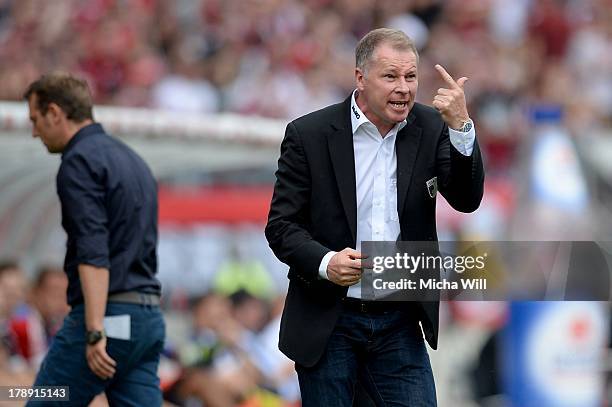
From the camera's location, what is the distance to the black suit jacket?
5.56 meters

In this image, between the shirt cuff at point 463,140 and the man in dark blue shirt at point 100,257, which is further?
the man in dark blue shirt at point 100,257

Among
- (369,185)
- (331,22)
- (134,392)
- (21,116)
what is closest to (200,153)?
(21,116)

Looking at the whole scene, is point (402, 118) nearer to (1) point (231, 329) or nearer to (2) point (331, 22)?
Result: (1) point (231, 329)

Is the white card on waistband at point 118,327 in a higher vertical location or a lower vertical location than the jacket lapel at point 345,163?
lower

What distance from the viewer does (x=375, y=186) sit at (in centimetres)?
559

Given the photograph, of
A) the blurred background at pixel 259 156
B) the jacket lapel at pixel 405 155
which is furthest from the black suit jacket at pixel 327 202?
the blurred background at pixel 259 156

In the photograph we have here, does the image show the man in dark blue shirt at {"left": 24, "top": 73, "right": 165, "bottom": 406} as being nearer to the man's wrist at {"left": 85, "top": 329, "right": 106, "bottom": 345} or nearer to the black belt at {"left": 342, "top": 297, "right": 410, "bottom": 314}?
the man's wrist at {"left": 85, "top": 329, "right": 106, "bottom": 345}

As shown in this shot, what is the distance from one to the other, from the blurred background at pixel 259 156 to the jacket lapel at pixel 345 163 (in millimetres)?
3247

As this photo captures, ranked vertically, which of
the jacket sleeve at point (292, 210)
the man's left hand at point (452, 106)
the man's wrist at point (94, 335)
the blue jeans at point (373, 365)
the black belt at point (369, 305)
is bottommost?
the blue jeans at point (373, 365)

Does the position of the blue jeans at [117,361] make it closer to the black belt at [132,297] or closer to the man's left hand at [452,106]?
the black belt at [132,297]

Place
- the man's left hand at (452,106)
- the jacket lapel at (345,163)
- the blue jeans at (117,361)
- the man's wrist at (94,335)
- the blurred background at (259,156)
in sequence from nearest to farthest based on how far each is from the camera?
1. the man's left hand at (452,106)
2. the jacket lapel at (345,163)
3. the man's wrist at (94,335)
4. the blue jeans at (117,361)
5. the blurred background at (259,156)

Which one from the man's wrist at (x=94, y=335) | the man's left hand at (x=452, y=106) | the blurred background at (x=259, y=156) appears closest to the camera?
the man's left hand at (x=452, y=106)

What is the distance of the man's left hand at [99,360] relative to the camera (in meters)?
6.41

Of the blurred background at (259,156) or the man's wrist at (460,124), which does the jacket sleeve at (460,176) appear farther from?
the blurred background at (259,156)
